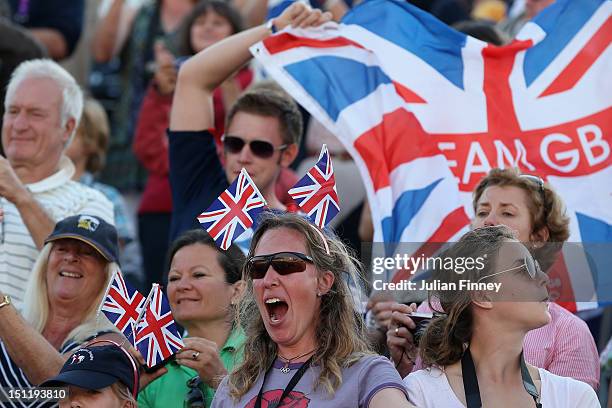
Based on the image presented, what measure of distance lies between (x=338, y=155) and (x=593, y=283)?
293 cm

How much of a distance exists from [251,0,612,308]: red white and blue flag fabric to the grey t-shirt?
174cm

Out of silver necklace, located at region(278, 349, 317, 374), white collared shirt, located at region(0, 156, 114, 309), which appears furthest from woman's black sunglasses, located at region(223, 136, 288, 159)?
silver necklace, located at region(278, 349, 317, 374)

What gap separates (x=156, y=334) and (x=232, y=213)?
577 millimetres

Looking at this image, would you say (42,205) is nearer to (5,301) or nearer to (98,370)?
(5,301)

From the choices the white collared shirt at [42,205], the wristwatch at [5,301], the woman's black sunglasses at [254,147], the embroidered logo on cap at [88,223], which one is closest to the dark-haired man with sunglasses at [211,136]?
the woman's black sunglasses at [254,147]

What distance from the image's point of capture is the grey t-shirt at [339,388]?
4.35 meters

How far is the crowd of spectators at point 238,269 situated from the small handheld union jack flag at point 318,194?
73 mm

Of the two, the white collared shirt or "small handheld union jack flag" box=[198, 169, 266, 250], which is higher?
the white collared shirt

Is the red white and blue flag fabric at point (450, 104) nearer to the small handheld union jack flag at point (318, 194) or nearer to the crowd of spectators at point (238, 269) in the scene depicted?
the crowd of spectators at point (238, 269)

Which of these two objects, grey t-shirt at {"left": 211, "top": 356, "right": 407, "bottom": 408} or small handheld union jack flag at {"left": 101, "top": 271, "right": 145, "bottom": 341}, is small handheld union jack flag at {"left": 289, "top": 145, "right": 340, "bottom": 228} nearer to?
grey t-shirt at {"left": 211, "top": 356, "right": 407, "bottom": 408}

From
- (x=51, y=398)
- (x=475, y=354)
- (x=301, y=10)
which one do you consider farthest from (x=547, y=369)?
(x=301, y=10)

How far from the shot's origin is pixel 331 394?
4367 millimetres

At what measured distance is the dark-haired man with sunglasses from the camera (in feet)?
20.7

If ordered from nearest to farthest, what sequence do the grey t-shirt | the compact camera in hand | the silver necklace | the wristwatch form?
1. the grey t-shirt
2. the silver necklace
3. the compact camera in hand
4. the wristwatch
